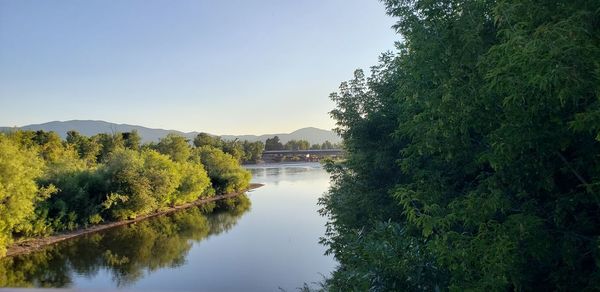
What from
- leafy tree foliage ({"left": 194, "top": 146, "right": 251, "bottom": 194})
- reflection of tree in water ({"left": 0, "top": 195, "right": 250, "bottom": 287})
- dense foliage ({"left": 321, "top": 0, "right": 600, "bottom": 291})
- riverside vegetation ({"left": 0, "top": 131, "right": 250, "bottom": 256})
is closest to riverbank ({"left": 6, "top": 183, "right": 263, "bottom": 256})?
riverside vegetation ({"left": 0, "top": 131, "right": 250, "bottom": 256})

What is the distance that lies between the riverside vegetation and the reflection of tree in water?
2.52 ft

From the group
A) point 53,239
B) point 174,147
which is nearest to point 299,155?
point 174,147

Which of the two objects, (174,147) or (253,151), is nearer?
(174,147)

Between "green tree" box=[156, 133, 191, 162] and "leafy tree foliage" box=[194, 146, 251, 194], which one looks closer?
"leafy tree foliage" box=[194, 146, 251, 194]

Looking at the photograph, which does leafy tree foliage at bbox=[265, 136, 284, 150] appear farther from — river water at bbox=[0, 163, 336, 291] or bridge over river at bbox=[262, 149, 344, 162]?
river water at bbox=[0, 163, 336, 291]

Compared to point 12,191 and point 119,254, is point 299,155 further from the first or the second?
point 12,191

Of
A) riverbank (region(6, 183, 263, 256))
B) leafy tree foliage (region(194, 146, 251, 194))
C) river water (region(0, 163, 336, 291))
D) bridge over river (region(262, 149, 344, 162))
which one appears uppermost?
bridge over river (region(262, 149, 344, 162))

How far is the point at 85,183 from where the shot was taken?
1246 cm

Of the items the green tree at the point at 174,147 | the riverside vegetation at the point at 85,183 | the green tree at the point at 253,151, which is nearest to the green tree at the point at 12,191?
the riverside vegetation at the point at 85,183

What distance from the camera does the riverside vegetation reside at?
29.6 ft

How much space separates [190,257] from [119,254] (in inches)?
68.9

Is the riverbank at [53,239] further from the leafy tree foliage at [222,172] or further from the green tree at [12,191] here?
the leafy tree foliage at [222,172]

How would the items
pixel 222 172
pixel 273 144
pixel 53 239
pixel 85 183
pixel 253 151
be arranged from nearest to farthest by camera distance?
pixel 53 239 < pixel 85 183 < pixel 222 172 < pixel 273 144 < pixel 253 151

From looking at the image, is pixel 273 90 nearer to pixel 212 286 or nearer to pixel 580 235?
pixel 212 286
